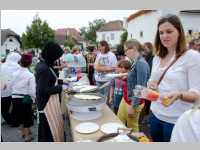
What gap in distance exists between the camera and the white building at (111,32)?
64.1 m

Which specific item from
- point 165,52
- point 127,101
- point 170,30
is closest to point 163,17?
point 170,30

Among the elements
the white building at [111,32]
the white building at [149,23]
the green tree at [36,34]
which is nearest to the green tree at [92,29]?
the white building at [111,32]

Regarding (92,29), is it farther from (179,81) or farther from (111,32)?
(179,81)

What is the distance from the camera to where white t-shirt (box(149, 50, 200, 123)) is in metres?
2.03

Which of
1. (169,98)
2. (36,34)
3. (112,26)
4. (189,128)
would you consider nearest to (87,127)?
(169,98)

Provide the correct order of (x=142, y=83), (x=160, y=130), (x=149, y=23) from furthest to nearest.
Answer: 1. (x=149, y=23)
2. (x=142, y=83)
3. (x=160, y=130)

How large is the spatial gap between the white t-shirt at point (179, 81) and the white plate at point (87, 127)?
0.52m

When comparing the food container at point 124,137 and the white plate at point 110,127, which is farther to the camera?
the white plate at point 110,127

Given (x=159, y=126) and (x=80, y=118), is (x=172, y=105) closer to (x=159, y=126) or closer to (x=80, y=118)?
(x=159, y=126)

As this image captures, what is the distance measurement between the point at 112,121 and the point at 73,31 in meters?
84.5

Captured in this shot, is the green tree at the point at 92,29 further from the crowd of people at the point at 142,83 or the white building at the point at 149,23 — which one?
the crowd of people at the point at 142,83

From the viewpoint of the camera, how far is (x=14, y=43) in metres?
52.1

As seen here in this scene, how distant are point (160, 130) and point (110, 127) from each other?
0.39 m

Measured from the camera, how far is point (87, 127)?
246 centimetres
